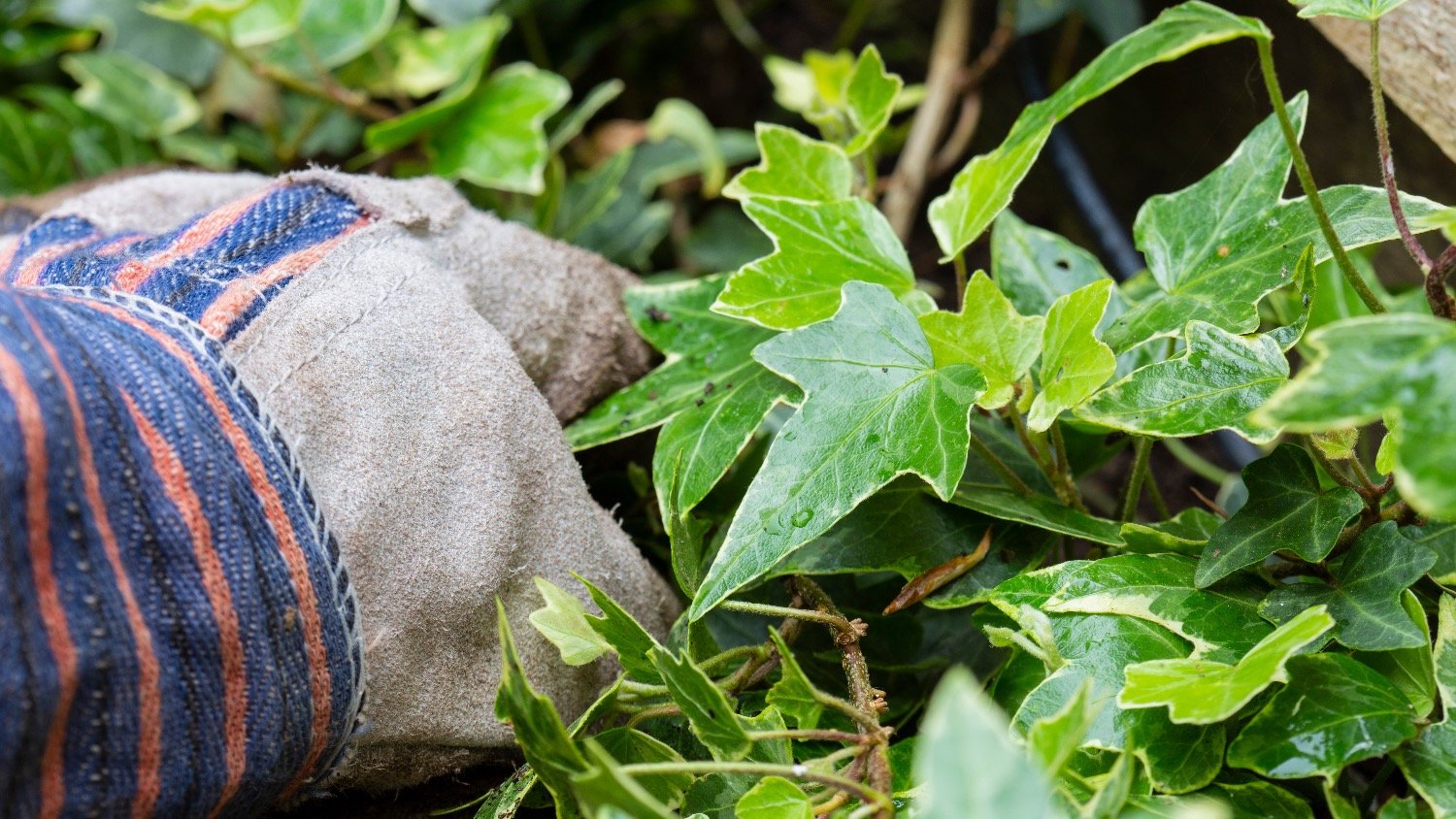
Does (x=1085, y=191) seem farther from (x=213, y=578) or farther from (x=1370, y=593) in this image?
(x=213, y=578)

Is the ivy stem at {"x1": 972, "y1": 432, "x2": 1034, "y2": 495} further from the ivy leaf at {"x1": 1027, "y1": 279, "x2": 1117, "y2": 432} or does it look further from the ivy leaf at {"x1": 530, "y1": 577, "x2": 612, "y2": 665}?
the ivy leaf at {"x1": 530, "y1": 577, "x2": 612, "y2": 665}

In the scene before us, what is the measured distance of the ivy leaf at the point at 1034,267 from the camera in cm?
81

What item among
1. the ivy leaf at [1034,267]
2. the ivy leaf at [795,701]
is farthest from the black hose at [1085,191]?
the ivy leaf at [795,701]

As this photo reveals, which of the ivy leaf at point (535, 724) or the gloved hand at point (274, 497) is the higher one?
the gloved hand at point (274, 497)

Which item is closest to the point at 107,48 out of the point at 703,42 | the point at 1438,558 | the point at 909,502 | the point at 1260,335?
the point at 703,42

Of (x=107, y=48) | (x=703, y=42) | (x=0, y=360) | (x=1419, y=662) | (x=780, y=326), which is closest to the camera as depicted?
(x=0, y=360)

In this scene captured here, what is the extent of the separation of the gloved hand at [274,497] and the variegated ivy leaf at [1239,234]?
0.39 metres

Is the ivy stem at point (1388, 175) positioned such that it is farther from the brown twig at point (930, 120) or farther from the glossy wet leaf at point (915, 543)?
the brown twig at point (930, 120)

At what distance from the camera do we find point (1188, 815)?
0.32 meters

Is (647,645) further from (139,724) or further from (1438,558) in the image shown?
(1438,558)

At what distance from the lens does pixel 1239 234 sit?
2.26 feet

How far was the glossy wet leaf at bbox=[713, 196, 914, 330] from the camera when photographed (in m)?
0.69

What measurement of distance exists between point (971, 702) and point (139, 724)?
364mm

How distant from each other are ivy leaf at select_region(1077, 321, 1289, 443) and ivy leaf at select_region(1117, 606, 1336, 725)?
4.3 inches
